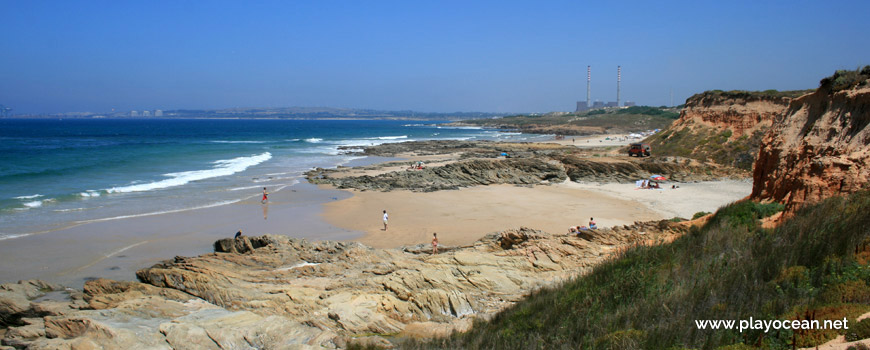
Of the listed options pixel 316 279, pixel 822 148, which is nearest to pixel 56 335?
pixel 316 279

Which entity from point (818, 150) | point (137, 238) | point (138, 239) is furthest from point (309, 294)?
point (137, 238)

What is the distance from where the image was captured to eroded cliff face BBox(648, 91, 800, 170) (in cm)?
3619

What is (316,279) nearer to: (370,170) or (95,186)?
(95,186)

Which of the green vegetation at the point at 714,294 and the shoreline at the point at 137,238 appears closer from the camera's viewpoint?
the green vegetation at the point at 714,294

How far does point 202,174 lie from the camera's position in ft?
120

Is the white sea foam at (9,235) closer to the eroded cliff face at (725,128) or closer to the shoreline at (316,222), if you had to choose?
the shoreline at (316,222)

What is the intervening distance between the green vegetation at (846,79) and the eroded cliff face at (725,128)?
80.4ft

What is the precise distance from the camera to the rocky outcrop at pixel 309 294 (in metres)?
7.04

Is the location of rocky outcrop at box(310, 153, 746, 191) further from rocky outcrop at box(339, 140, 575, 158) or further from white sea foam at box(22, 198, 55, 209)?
rocky outcrop at box(339, 140, 575, 158)

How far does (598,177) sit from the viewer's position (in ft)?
111

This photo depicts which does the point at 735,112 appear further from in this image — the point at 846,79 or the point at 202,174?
the point at 202,174

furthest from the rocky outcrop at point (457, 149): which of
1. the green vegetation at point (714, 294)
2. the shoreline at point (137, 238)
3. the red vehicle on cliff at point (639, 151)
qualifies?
the green vegetation at point (714, 294)

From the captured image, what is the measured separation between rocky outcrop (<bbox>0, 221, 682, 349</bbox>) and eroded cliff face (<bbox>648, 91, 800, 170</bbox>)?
2738cm

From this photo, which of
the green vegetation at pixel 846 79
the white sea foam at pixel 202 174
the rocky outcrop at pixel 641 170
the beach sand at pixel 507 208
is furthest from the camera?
the rocky outcrop at pixel 641 170
